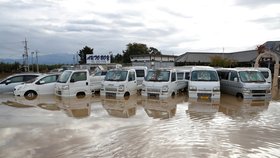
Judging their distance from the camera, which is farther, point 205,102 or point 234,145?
point 205,102

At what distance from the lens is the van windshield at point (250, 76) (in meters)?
14.9

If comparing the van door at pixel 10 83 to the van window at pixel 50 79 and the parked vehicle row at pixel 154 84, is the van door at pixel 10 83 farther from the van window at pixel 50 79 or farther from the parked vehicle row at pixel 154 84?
the van window at pixel 50 79

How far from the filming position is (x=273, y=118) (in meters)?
9.90

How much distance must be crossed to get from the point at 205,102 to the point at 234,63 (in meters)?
37.3

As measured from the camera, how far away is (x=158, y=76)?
608 inches

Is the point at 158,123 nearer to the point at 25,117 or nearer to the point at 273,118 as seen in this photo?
the point at 273,118

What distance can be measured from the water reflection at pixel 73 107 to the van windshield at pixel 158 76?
14.0ft

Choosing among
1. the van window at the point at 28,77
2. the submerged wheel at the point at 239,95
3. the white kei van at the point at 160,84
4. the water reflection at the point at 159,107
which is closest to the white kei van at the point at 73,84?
the van window at the point at 28,77

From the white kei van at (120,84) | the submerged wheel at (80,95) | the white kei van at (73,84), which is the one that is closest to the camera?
the white kei van at (120,84)

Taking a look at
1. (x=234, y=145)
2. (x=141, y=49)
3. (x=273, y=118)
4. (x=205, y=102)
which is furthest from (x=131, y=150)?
(x=141, y=49)

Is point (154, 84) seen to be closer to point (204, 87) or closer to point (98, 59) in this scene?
point (204, 87)

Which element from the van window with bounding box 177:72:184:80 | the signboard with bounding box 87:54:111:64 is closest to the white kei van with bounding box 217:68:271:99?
the van window with bounding box 177:72:184:80

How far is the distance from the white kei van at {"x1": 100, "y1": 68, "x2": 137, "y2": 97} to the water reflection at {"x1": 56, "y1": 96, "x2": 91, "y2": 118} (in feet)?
6.30

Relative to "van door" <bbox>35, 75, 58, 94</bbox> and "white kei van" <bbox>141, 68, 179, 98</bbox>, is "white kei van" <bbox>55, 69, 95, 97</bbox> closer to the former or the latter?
"van door" <bbox>35, 75, 58, 94</bbox>
